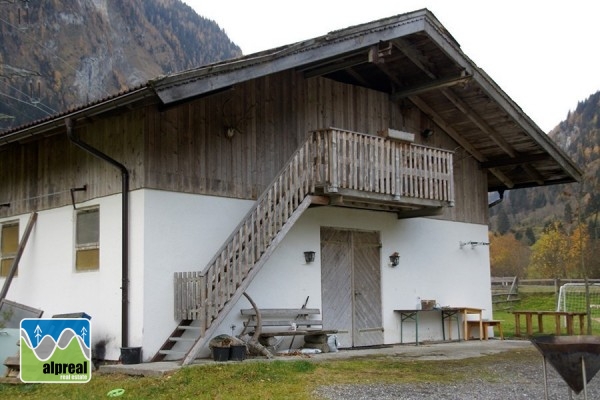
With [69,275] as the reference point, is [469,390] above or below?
below

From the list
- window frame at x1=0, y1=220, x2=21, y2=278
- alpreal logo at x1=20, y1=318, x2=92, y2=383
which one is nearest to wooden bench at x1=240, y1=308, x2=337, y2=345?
alpreal logo at x1=20, y1=318, x2=92, y2=383

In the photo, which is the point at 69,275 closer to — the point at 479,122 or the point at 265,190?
the point at 265,190

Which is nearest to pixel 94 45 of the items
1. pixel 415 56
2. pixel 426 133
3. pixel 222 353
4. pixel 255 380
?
pixel 426 133

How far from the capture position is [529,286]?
35812 mm

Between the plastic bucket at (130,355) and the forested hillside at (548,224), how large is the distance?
11.0m

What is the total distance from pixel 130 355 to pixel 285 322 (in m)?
3.13

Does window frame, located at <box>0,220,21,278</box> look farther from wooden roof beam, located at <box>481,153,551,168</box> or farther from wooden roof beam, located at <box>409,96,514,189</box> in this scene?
wooden roof beam, located at <box>481,153,551,168</box>

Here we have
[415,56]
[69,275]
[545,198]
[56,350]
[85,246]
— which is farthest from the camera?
[545,198]

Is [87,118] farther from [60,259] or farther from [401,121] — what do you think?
[401,121]

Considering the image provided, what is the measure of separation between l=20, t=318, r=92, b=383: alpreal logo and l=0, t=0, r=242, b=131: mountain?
147ft

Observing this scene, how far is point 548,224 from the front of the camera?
2040 inches

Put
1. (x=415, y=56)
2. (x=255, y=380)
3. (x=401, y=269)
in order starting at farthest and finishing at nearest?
(x=401, y=269) < (x=415, y=56) < (x=255, y=380)

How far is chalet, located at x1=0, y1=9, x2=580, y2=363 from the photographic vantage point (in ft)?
38.6

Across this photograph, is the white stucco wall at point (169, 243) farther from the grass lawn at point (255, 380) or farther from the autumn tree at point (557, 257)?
the autumn tree at point (557, 257)
